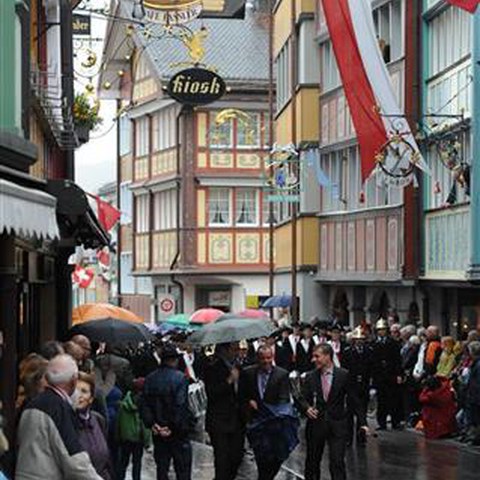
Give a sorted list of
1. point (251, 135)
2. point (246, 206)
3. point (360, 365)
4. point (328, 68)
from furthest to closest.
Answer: point (246, 206)
point (251, 135)
point (328, 68)
point (360, 365)

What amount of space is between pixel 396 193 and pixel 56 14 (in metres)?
14.9

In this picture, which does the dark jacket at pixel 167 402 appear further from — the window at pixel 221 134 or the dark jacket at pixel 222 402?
the window at pixel 221 134

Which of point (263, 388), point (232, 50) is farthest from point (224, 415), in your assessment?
point (232, 50)

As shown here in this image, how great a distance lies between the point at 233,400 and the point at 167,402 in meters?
1.00

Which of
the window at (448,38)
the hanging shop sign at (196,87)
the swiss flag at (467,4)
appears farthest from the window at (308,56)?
the swiss flag at (467,4)

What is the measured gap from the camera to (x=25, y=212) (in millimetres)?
10734

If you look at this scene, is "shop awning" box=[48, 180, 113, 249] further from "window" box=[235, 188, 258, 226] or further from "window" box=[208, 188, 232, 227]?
"window" box=[235, 188, 258, 226]

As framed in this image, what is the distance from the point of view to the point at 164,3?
68.0 feet

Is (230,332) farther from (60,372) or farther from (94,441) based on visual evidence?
(60,372)

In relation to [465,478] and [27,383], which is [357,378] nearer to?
[465,478]

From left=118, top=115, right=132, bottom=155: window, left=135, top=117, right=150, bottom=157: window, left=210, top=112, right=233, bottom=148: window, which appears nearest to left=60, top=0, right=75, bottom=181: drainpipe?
left=210, top=112, right=233, bottom=148: window

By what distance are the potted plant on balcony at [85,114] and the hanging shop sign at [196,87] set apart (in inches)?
175

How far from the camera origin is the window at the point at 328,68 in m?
42.1

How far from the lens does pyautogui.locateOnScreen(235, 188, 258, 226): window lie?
2437 inches
